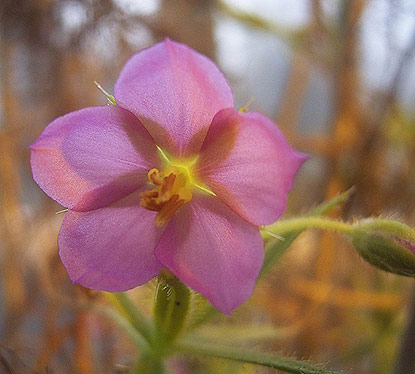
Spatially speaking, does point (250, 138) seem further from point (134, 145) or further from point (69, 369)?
point (69, 369)

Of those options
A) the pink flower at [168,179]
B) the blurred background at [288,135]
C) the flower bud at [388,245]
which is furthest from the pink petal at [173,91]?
the blurred background at [288,135]

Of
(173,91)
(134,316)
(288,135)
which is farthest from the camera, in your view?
(288,135)

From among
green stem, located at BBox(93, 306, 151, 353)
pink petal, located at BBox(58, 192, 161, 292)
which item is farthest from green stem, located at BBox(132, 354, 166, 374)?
pink petal, located at BBox(58, 192, 161, 292)

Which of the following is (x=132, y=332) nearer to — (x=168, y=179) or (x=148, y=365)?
(x=148, y=365)

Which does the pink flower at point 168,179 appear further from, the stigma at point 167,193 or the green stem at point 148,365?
the green stem at point 148,365

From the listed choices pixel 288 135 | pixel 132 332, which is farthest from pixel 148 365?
pixel 288 135

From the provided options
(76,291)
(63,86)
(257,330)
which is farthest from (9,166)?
(257,330)

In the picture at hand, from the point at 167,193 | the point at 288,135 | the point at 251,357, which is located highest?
the point at 167,193
